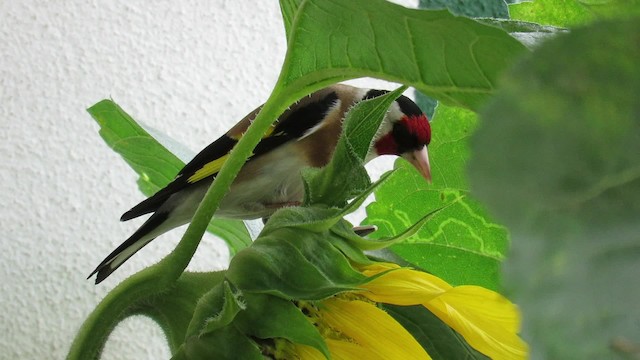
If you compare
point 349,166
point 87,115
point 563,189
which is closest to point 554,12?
point 349,166

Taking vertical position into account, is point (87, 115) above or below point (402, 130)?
above

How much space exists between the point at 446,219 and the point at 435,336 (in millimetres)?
99

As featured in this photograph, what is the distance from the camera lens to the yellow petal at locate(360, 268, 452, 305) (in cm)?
20

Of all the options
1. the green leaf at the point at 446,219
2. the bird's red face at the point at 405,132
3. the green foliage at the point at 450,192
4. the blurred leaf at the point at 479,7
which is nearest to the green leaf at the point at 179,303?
the green foliage at the point at 450,192

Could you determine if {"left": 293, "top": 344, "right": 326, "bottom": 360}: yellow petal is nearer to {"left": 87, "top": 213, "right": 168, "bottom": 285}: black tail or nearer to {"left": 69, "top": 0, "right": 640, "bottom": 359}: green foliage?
{"left": 69, "top": 0, "right": 640, "bottom": 359}: green foliage

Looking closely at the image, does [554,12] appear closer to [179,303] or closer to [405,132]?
[179,303]

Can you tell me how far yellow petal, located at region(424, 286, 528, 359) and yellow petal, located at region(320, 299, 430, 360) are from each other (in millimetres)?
13

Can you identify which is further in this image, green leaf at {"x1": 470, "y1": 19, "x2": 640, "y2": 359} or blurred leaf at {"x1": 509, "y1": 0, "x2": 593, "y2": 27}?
blurred leaf at {"x1": 509, "y1": 0, "x2": 593, "y2": 27}

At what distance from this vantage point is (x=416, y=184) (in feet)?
1.11

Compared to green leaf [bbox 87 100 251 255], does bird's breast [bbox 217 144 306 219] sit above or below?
below

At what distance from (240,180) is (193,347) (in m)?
0.26

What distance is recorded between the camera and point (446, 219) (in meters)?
0.31

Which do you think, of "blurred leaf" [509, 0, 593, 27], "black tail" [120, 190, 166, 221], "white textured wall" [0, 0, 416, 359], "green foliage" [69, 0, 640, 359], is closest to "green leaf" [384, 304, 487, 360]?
"green foliage" [69, 0, 640, 359]

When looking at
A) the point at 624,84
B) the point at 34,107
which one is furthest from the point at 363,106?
the point at 34,107
